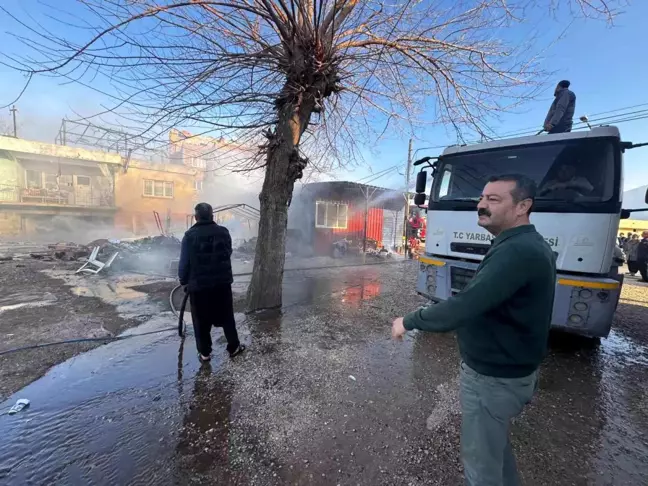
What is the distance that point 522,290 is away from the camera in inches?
59.1

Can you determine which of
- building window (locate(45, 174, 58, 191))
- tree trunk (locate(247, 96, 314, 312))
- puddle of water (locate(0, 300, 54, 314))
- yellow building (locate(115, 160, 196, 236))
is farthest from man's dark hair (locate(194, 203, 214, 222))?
building window (locate(45, 174, 58, 191))

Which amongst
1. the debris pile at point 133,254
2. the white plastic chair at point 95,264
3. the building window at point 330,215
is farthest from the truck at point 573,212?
the building window at point 330,215

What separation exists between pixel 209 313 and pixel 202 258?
2.46 feet

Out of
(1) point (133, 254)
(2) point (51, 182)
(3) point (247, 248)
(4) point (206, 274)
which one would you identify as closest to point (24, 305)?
(4) point (206, 274)

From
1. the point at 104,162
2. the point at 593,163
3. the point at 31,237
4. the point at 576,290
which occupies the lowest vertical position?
the point at 31,237

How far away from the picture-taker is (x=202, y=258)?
3.79 meters

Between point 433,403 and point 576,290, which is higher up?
point 576,290

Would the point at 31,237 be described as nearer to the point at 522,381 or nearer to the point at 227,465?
the point at 227,465

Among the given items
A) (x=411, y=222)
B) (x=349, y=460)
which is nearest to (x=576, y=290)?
(x=349, y=460)

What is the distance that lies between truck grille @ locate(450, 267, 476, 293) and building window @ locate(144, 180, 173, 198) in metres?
28.2

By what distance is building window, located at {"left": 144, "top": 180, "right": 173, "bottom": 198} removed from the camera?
86.3 ft

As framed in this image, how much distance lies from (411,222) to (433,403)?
17.2m

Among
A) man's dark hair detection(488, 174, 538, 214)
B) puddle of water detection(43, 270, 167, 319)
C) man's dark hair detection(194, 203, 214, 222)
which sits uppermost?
man's dark hair detection(488, 174, 538, 214)

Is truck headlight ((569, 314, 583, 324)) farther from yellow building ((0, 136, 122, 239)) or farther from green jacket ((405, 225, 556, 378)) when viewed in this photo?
yellow building ((0, 136, 122, 239))
